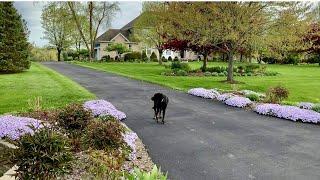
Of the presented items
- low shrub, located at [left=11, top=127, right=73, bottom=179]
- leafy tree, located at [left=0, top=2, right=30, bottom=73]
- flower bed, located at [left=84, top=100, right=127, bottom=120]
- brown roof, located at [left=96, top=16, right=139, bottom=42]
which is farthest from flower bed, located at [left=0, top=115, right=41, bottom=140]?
brown roof, located at [left=96, top=16, right=139, bottom=42]

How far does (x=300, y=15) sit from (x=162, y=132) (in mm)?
18277

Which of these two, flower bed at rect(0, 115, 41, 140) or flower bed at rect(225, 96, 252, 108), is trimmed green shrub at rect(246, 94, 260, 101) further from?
flower bed at rect(0, 115, 41, 140)

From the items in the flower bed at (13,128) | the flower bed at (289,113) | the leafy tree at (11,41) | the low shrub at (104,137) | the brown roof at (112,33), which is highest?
the brown roof at (112,33)

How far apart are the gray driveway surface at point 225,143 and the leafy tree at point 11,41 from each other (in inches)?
937

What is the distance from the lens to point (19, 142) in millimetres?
6398

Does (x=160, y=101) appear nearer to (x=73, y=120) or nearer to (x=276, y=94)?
(x=73, y=120)

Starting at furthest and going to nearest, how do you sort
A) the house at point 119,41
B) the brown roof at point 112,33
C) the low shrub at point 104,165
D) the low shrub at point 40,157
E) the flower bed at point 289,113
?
the brown roof at point 112,33 < the house at point 119,41 < the flower bed at point 289,113 < the low shrub at point 104,165 < the low shrub at point 40,157

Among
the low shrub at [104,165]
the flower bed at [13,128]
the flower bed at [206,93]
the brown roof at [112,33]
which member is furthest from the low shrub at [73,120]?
the brown roof at [112,33]

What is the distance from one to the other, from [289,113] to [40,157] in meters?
11.0

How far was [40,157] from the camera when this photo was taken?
615 cm

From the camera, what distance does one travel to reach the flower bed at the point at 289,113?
14531 mm

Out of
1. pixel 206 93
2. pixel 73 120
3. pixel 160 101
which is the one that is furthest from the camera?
pixel 206 93

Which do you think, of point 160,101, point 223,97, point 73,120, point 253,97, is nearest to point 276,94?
point 253,97

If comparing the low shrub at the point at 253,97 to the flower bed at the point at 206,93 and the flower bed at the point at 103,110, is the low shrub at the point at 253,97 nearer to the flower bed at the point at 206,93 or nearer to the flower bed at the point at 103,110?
the flower bed at the point at 206,93
